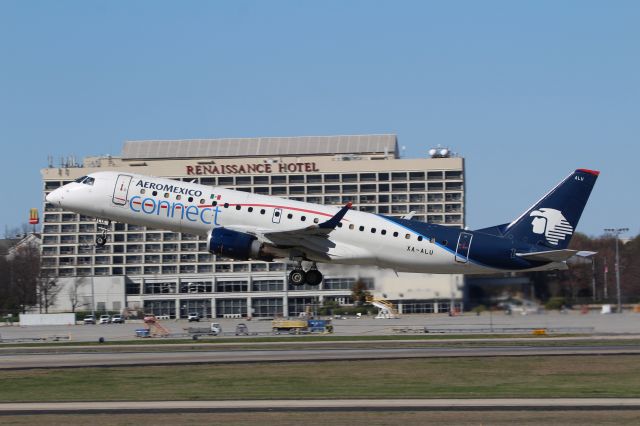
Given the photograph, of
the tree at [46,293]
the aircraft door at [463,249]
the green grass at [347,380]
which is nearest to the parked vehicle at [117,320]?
the tree at [46,293]

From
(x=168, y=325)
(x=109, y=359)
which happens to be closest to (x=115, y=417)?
(x=109, y=359)

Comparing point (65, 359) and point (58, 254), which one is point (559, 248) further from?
point (58, 254)

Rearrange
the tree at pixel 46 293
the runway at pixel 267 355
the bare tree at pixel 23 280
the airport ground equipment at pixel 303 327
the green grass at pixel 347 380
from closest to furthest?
the green grass at pixel 347 380 → the runway at pixel 267 355 → the airport ground equipment at pixel 303 327 → the tree at pixel 46 293 → the bare tree at pixel 23 280

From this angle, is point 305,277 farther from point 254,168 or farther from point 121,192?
point 254,168

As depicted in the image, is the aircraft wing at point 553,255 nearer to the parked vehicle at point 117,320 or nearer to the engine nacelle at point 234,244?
the engine nacelle at point 234,244

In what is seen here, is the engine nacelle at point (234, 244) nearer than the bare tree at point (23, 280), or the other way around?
the engine nacelle at point (234, 244)

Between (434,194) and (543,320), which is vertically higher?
(434,194)

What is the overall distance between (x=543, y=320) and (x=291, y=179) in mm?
100169

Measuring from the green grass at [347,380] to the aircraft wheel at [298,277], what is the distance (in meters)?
10.2

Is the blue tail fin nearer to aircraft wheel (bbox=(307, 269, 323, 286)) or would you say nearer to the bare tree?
aircraft wheel (bbox=(307, 269, 323, 286))

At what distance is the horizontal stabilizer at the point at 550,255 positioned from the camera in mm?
55000

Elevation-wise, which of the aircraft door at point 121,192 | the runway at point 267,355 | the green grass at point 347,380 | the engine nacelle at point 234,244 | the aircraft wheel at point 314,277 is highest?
the aircraft door at point 121,192

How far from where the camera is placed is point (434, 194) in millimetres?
163500

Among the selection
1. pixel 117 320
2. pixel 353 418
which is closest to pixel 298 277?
pixel 353 418
